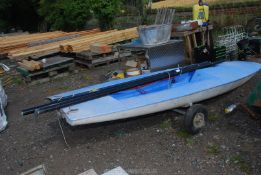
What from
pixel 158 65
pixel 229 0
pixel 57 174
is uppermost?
pixel 229 0

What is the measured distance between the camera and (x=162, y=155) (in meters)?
4.31

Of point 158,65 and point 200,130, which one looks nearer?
point 200,130

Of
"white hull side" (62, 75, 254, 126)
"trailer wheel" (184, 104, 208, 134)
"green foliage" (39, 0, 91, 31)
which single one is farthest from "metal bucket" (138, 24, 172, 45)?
"green foliage" (39, 0, 91, 31)

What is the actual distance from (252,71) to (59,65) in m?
5.44

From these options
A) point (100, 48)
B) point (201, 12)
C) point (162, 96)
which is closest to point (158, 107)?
point (162, 96)

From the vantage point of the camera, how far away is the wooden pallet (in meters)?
9.41

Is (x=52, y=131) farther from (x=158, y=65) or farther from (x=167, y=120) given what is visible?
(x=158, y=65)

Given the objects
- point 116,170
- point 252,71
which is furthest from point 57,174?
point 252,71

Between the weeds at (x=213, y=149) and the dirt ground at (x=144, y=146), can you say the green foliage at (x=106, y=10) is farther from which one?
the weeds at (x=213, y=149)

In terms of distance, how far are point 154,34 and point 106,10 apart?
7.37m

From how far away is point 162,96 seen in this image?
15.6ft

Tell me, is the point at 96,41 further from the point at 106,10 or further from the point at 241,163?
the point at 241,163

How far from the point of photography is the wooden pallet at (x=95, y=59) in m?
9.41

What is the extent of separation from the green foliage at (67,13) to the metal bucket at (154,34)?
856 centimetres
